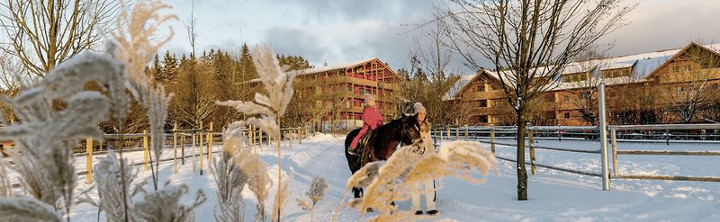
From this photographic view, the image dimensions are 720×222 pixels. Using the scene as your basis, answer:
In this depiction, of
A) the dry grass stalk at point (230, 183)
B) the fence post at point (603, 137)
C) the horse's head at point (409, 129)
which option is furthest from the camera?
the fence post at point (603, 137)

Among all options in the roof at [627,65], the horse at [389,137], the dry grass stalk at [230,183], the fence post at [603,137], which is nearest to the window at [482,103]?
the roof at [627,65]

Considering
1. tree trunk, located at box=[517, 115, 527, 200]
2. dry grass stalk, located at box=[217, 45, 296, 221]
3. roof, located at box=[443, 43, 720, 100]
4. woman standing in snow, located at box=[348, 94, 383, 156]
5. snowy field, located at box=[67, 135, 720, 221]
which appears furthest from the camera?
roof, located at box=[443, 43, 720, 100]

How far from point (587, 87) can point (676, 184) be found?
23636 millimetres

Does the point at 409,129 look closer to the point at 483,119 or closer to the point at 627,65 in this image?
the point at 627,65

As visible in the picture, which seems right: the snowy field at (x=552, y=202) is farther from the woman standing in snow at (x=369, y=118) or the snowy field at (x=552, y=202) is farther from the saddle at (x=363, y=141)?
the woman standing in snow at (x=369, y=118)

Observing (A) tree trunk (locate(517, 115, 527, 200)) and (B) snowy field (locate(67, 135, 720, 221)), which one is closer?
(B) snowy field (locate(67, 135, 720, 221))

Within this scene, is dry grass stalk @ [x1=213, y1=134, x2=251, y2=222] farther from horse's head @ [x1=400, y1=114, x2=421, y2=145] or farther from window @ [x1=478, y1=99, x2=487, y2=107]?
window @ [x1=478, y1=99, x2=487, y2=107]

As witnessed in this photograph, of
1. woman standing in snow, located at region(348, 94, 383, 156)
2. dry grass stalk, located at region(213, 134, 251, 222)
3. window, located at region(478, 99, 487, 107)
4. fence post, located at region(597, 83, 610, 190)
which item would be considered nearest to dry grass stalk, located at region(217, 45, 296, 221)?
dry grass stalk, located at region(213, 134, 251, 222)

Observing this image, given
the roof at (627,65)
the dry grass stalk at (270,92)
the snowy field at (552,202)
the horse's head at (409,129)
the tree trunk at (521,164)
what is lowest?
the snowy field at (552,202)

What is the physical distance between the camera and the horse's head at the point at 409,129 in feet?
16.5

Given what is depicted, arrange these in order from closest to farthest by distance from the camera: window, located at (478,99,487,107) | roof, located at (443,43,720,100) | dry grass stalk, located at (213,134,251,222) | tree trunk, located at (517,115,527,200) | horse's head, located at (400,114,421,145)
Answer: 1. dry grass stalk, located at (213,134,251,222)
2. horse's head, located at (400,114,421,145)
3. tree trunk, located at (517,115,527,200)
4. roof, located at (443,43,720,100)
5. window, located at (478,99,487,107)

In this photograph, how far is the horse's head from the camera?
502 cm

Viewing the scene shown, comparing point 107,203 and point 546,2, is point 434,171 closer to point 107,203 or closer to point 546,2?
point 107,203

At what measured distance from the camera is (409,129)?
507 cm
